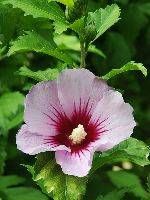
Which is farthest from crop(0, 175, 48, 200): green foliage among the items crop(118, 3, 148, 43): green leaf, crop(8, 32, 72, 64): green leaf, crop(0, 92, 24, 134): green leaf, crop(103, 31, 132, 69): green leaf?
crop(118, 3, 148, 43): green leaf

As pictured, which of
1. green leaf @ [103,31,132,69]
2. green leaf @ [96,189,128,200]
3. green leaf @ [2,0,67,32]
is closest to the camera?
green leaf @ [2,0,67,32]

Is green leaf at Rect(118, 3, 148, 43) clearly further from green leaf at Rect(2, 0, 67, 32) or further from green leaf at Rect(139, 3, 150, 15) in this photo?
green leaf at Rect(2, 0, 67, 32)

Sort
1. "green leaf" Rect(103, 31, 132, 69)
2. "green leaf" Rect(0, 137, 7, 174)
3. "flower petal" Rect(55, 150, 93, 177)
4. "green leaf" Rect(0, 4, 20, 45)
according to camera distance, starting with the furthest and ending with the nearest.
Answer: "green leaf" Rect(103, 31, 132, 69), "green leaf" Rect(0, 137, 7, 174), "green leaf" Rect(0, 4, 20, 45), "flower petal" Rect(55, 150, 93, 177)

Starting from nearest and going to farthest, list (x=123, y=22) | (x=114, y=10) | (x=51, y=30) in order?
(x=114, y=10) → (x=51, y=30) → (x=123, y=22)

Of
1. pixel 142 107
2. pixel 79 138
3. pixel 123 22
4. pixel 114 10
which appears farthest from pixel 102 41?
pixel 79 138

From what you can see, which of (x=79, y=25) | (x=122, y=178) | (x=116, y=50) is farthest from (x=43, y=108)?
(x=116, y=50)

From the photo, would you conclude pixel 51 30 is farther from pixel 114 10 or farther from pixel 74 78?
pixel 74 78
